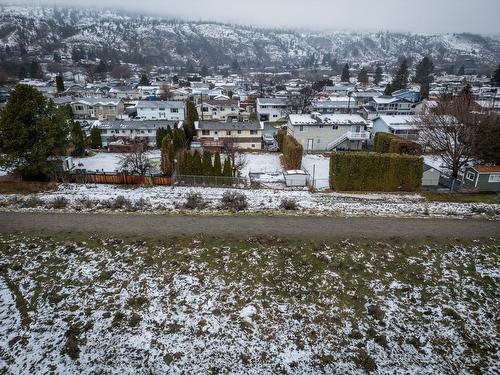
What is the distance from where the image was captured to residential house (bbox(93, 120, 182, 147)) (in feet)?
131

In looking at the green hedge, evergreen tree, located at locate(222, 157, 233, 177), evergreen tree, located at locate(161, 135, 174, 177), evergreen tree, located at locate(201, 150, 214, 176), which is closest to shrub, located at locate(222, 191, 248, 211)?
evergreen tree, located at locate(222, 157, 233, 177)

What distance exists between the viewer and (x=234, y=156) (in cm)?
3145

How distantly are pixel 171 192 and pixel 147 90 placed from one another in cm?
6633

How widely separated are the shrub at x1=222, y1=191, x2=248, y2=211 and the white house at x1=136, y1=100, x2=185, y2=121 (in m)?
35.0

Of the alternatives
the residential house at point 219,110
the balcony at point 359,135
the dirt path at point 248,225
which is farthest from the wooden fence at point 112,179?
the residential house at point 219,110

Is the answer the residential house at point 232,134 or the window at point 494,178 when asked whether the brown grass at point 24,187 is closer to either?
the residential house at point 232,134

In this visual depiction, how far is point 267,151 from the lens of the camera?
38.4 m

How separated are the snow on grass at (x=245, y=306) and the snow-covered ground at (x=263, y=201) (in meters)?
4.18

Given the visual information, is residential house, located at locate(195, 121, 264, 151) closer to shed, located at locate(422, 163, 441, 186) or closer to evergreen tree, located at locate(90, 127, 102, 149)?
evergreen tree, located at locate(90, 127, 102, 149)

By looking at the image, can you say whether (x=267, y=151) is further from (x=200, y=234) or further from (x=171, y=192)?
(x=200, y=234)

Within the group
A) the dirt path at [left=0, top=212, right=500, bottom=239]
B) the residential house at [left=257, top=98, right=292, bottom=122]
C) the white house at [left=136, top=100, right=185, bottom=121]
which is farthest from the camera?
the residential house at [left=257, top=98, right=292, bottom=122]

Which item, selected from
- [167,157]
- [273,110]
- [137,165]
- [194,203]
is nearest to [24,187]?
[137,165]

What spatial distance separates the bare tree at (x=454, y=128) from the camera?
2461 centimetres

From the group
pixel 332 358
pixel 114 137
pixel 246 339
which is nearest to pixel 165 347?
pixel 246 339
